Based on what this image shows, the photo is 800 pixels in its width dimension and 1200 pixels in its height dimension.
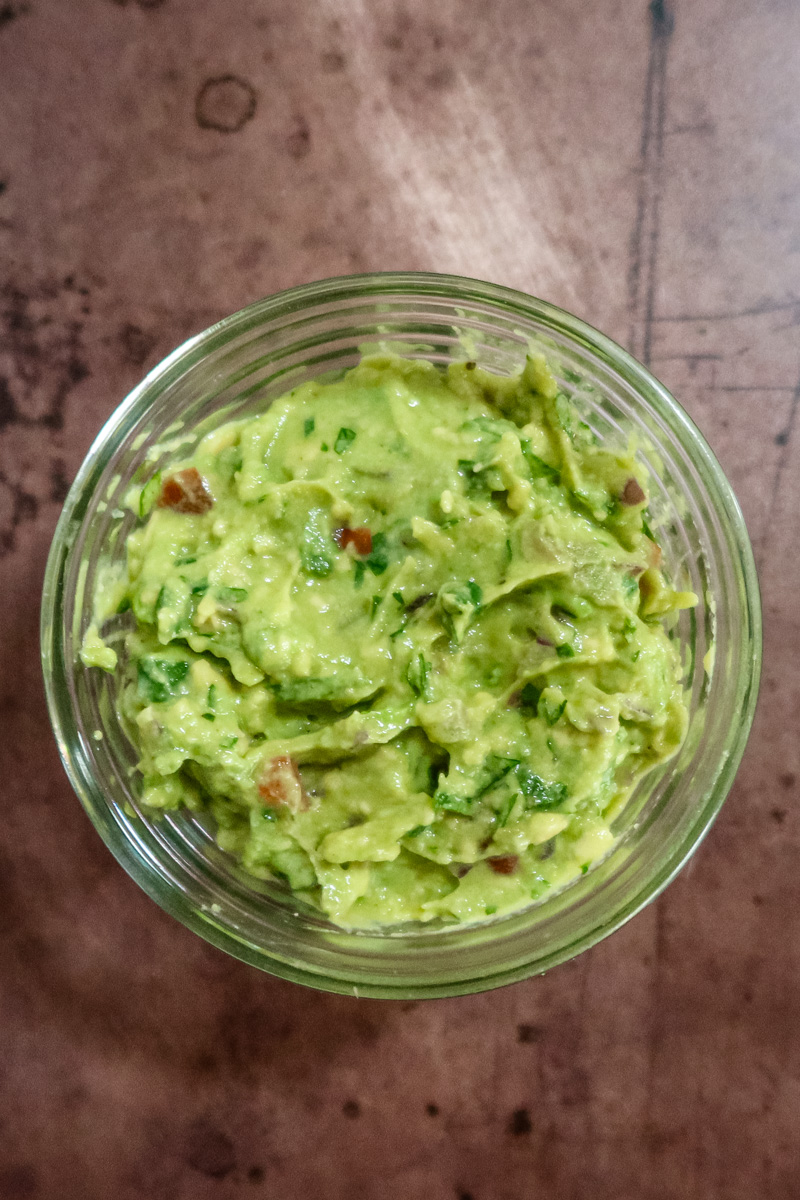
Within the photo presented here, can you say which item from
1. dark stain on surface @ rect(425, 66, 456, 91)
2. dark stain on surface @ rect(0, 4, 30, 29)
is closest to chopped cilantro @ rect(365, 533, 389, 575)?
dark stain on surface @ rect(425, 66, 456, 91)

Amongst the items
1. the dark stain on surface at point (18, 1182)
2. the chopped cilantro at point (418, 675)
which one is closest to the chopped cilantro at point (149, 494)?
the chopped cilantro at point (418, 675)

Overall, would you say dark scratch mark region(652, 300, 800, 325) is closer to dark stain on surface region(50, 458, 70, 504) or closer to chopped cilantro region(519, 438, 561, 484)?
chopped cilantro region(519, 438, 561, 484)

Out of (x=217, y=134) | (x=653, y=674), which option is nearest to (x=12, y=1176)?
(x=653, y=674)

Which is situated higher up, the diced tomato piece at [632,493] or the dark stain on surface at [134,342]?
the dark stain on surface at [134,342]

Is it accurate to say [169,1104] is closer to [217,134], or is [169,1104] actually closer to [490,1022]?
[490,1022]

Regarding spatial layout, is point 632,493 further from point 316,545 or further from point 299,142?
point 299,142

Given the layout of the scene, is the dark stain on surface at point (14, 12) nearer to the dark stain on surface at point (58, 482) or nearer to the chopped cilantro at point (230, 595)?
the dark stain on surface at point (58, 482)
